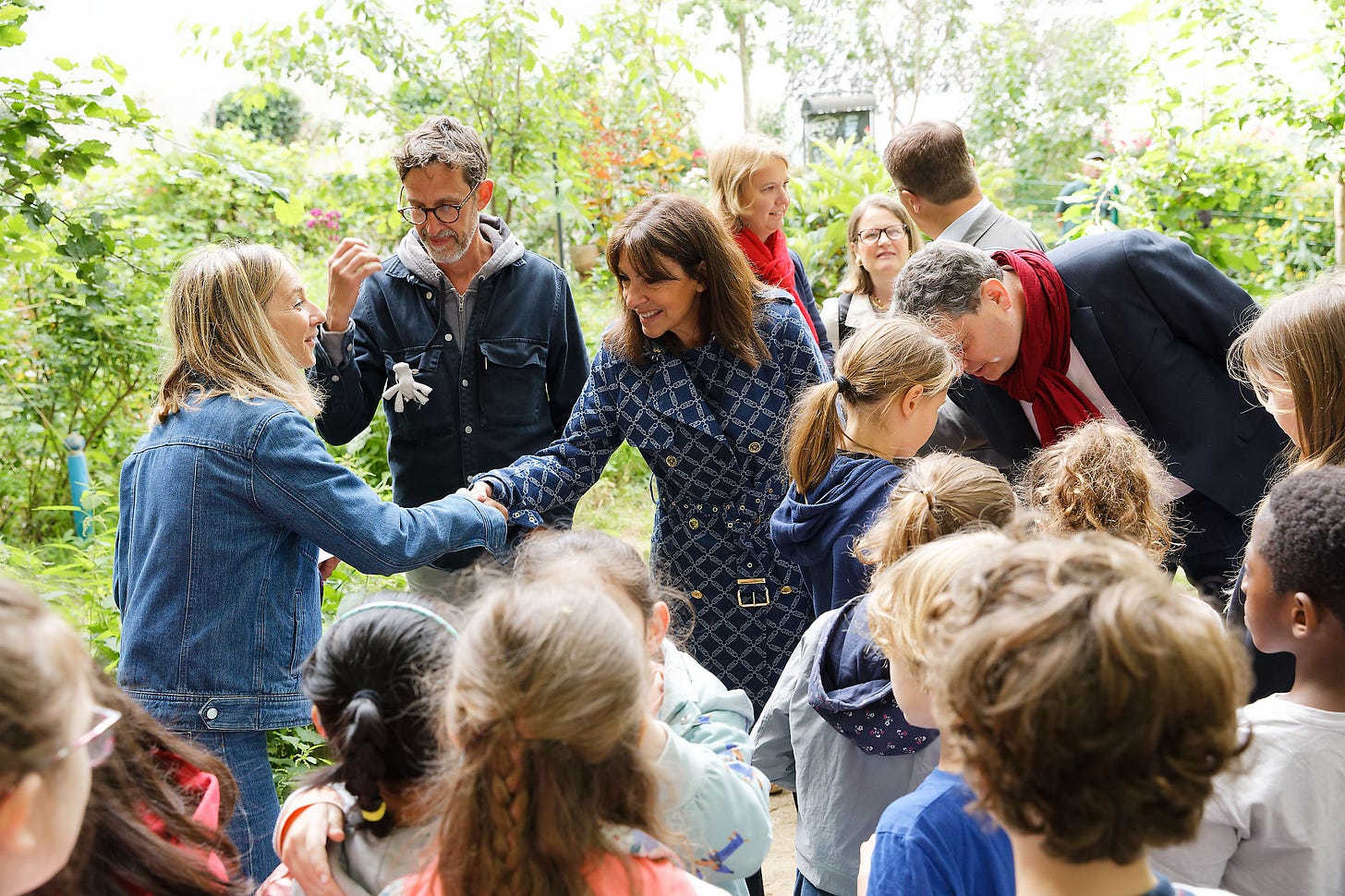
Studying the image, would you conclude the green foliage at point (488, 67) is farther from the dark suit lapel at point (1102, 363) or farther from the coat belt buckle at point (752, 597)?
the dark suit lapel at point (1102, 363)

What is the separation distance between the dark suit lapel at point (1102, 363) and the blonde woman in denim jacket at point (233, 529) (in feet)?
5.73

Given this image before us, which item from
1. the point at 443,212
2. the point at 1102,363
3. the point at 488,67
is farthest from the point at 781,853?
the point at 488,67

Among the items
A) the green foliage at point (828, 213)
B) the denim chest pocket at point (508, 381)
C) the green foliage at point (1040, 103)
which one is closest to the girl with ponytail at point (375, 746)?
the denim chest pocket at point (508, 381)

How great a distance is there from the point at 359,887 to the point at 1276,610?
57.2 inches

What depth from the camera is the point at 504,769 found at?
125 cm

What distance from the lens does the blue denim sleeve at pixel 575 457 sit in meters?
2.87

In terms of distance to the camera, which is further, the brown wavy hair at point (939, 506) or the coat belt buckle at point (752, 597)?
the coat belt buckle at point (752, 597)

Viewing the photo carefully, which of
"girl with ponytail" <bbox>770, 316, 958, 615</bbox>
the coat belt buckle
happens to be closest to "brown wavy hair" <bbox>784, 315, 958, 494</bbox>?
"girl with ponytail" <bbox>770, 316, 958, 615</bbox>

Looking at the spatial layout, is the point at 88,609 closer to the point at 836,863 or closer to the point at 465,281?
the point at 465,281

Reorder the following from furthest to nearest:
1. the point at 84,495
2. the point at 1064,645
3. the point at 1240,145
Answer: the point at 1240,145 < the point at 84,495 < the point at 1064,645

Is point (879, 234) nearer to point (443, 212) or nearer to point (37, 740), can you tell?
point (443, 212)

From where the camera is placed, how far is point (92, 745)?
4.37 feet

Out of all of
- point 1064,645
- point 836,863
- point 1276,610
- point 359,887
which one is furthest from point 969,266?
point 359,887

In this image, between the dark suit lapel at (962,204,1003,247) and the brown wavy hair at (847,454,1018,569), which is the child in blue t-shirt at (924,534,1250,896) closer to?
the brown wavy hair at (847,454,1018,569)
